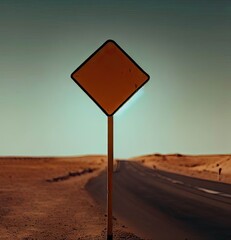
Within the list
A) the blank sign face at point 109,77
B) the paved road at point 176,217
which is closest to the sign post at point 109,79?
the blank sign face at point 109,77

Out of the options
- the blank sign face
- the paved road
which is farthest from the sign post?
the paved road

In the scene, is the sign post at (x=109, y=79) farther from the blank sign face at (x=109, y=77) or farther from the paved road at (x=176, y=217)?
the paved road at (x=176, y=217)

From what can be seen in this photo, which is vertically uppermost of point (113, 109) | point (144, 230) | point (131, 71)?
point (131, 71)

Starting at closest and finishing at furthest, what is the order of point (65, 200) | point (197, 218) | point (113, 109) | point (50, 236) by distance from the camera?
point (113, 109), point (50, 236), point (197, 218), point (65, 200)

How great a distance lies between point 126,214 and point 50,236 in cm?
486

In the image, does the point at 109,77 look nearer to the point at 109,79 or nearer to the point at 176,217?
the point at 109,79

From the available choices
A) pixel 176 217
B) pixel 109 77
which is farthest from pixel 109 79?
pixel 176 217

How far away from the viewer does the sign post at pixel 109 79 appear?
5.56 meters

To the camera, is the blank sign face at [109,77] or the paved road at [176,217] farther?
the paved road at [176,217]

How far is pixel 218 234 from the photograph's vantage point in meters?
9.80

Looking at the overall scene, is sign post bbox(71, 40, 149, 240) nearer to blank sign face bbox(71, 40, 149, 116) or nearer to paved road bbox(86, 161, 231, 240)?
blank sign face bbox(71, 40, 149, 116)

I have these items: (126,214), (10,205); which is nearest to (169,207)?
(126,214)

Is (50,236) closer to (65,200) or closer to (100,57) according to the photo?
(100,57)

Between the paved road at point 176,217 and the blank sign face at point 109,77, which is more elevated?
the blank sign face at point 109,77
